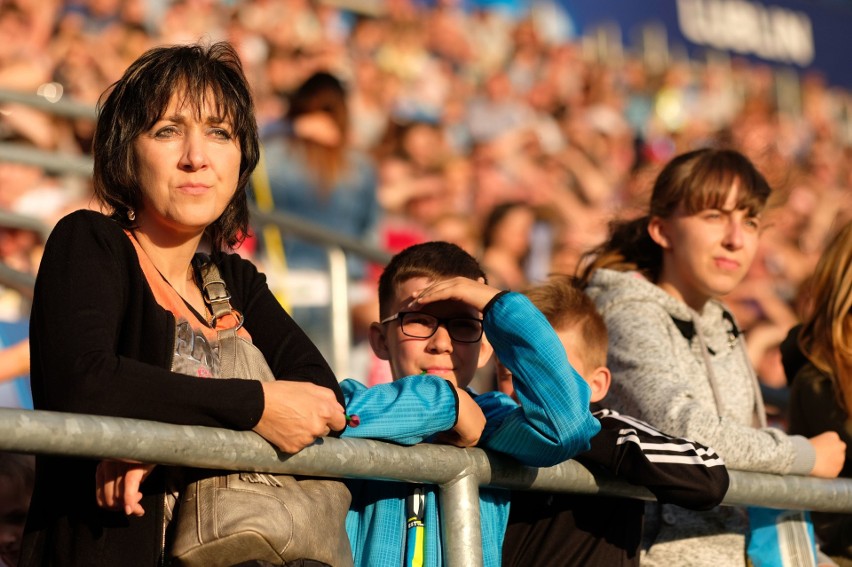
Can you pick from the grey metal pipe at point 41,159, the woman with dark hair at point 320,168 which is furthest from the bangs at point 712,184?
the woman with dark hair at point 320,168

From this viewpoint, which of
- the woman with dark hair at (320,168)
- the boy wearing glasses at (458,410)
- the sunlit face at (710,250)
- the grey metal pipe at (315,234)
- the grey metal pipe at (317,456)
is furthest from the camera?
the woman with dark hair at (320,168)

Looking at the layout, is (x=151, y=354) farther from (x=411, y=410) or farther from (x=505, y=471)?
(x=505, y=471)

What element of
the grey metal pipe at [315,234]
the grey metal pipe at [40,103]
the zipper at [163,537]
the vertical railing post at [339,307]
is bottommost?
the zipper at [163,537]

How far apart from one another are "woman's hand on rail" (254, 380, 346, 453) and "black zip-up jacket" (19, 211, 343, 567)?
0.02 m

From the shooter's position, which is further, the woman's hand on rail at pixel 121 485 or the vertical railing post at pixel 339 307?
the vertical railing post at pixel 339 307

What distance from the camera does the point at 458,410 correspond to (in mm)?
2346

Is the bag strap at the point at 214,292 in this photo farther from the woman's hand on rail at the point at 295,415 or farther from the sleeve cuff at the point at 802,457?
the sleeve cuff at the point at 802,457

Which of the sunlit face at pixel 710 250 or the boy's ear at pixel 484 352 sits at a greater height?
the sunlit face at pixel 710 250

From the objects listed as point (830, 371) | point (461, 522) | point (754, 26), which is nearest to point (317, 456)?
point (461, 522)

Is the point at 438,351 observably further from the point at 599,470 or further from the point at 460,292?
the point at 599,470

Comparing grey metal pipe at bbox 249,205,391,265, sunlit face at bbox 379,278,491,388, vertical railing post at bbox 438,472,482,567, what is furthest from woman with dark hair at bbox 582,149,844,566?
grey metal pipe at bbox 249,205,391,265

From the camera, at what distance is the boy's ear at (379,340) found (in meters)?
2.88

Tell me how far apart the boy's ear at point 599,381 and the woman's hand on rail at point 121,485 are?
126 centimetres

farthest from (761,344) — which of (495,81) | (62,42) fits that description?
(62,42)
